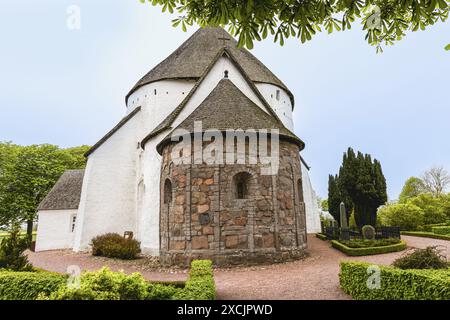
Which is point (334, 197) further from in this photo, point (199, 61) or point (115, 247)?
point (115, 247)

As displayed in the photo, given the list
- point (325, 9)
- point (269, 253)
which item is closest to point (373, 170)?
point (269, 253)

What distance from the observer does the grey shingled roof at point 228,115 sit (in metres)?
11.3

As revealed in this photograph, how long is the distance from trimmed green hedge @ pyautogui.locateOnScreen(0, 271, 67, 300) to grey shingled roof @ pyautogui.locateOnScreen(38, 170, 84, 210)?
16.5m

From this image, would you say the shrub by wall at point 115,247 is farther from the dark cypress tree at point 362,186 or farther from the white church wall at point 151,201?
the dark cypress tree at point 362,186

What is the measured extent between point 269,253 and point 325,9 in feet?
28.4

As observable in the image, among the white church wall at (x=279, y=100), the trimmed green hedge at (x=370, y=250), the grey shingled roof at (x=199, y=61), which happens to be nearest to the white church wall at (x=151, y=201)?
the grey shingled roof at (x=199, y=61)

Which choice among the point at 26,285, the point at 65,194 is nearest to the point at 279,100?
the point at 26,285

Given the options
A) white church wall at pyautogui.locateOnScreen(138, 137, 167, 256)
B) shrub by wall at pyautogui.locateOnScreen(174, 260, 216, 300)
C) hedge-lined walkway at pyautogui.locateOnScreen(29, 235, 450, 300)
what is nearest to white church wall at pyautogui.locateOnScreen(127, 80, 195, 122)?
white church wall at pyautogui.locateOnScreen(138, 137, 167, 256)

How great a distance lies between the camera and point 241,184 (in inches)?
451

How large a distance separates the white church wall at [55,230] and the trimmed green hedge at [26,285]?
1586 centimetres

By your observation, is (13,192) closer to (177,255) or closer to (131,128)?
(131,128)

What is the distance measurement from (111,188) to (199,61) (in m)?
9.31

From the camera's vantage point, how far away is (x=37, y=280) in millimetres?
6496

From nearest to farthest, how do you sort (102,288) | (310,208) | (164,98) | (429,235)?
(102,288)
(164,98)
(429,235)
(310,208)
